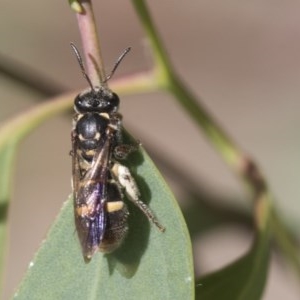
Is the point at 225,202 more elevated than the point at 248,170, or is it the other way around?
the point at 248,170

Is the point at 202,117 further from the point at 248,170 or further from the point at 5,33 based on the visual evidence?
the point at 5,33

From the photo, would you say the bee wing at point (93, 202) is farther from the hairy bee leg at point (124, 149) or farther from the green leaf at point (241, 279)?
the green leaf at point (241, 279)

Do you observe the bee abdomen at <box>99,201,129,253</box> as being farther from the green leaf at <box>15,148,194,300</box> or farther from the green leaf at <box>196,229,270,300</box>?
the green leaf at <box>196,229,270,300</box>

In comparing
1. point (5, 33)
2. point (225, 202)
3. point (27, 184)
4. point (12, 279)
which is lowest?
point (12, 279)

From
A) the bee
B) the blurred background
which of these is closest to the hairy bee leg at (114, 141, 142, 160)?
the bee

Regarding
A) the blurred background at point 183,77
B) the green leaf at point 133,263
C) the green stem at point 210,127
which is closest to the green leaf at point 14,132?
the green stem at point 210,127

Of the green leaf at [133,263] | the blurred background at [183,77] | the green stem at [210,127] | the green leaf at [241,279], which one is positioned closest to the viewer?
the green leaf at [133,263]

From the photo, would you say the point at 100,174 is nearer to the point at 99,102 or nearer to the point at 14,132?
the point at 99,102

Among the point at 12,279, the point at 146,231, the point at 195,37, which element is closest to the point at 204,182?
the point at 146,231
